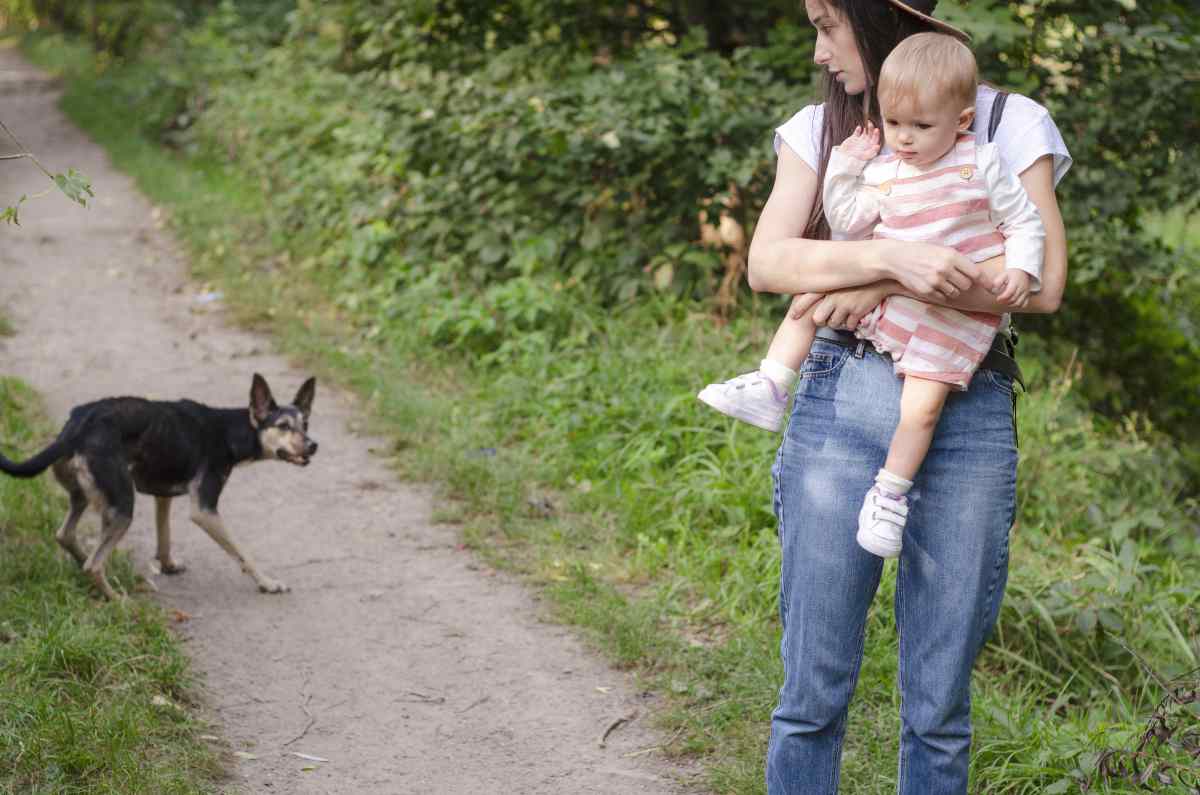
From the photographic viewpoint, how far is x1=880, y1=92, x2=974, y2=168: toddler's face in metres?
2.36

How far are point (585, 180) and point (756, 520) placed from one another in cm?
325

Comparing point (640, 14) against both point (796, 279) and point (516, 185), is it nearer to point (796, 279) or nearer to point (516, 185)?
point (516, 185)

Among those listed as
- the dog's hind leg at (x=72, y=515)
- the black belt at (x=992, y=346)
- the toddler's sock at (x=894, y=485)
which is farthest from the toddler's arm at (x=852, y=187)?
the dog's hind leg at (x=72, y=515)

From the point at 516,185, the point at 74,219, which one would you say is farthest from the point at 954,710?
the point at 74,219

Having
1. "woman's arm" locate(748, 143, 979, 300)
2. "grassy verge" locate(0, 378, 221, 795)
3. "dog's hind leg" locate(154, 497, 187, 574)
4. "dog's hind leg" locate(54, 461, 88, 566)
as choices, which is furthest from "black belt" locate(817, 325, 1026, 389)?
"dog's hind leg" locate(154, 497, 187, 574)

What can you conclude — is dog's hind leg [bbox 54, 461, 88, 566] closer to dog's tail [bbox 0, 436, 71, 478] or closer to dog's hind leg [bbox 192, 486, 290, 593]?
dog's tail [bbox 0, 436, 71, 478]

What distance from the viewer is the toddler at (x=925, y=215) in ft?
7.78

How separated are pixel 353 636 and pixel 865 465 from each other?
2.81 meters

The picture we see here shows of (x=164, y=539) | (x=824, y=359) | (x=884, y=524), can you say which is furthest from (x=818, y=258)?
(x=164, y=539)

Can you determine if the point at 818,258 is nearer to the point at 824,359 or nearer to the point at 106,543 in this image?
the point at 824,359

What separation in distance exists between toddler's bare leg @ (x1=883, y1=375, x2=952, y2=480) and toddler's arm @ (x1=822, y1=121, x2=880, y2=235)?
1.11 ft

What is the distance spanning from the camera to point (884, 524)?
241 cm

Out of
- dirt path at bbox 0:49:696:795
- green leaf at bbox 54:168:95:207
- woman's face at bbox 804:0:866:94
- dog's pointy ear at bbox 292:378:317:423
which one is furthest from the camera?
dog's pointy ear at bbox 292:378:317:423

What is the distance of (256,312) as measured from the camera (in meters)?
9.04
